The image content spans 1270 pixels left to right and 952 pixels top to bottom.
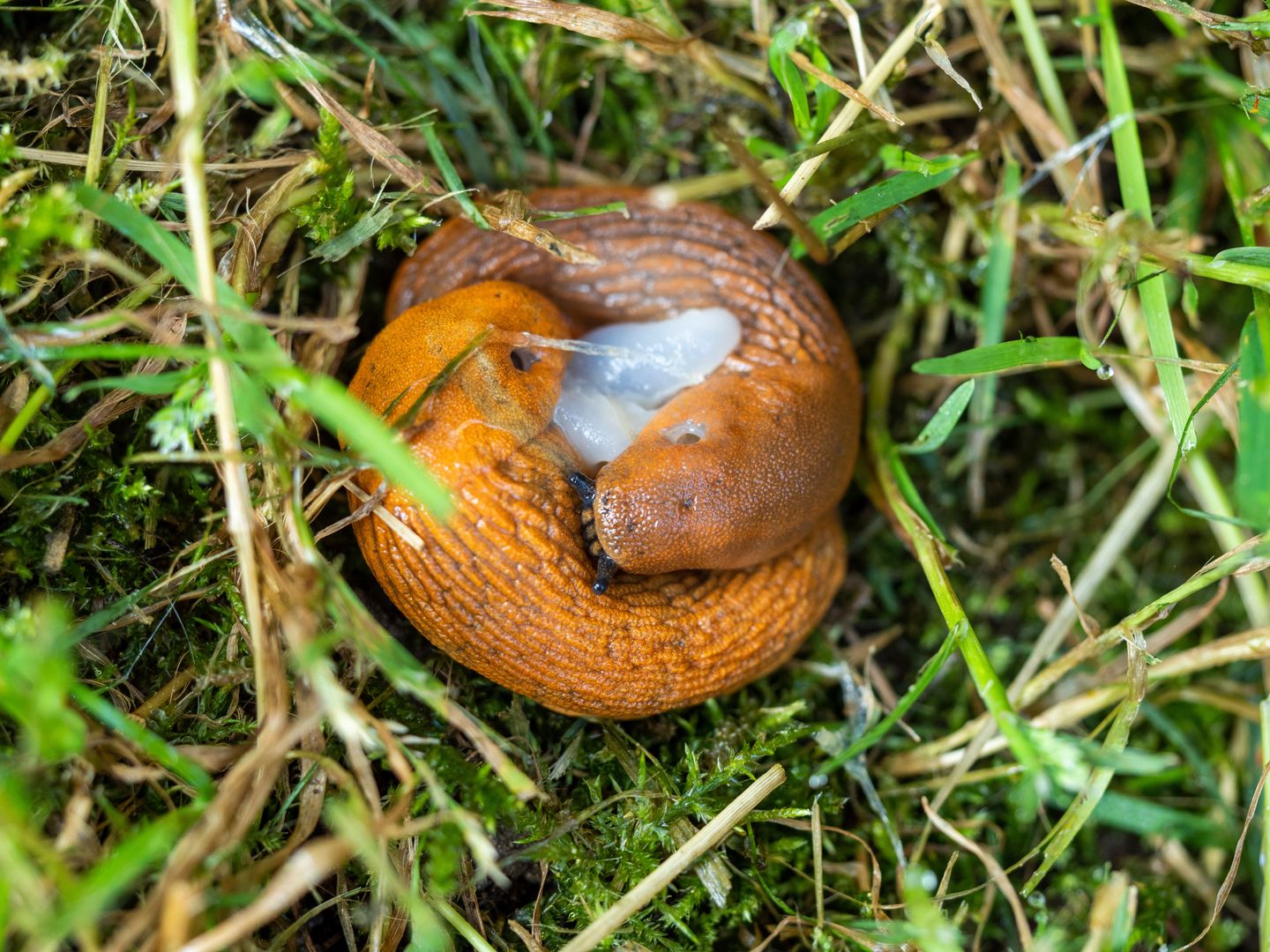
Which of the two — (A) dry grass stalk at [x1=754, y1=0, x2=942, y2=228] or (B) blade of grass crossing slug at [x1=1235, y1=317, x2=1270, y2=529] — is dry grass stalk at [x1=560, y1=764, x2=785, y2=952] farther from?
(A) dry grass stalk at [x1=754, y1=0, x2=942, y2=228]

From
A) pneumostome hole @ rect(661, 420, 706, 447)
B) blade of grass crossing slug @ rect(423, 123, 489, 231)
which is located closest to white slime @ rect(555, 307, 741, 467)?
pneumostome hole @ rect(661, 420, 706, 447)

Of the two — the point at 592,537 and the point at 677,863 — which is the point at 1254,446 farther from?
the point at 677,863

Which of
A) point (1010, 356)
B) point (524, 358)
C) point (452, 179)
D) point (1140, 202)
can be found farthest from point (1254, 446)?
point (452, 179)

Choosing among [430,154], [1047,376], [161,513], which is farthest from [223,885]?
[1047,376]

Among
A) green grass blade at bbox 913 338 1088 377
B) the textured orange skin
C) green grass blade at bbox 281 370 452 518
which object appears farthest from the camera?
green grass blade at bbox 913 338 1088 377

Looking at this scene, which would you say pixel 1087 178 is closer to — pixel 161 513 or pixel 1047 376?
pixel 1047 376

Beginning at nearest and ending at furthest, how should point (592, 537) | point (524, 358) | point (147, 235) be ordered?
point (147, 235) → point (592, 537) → point (524, 358)

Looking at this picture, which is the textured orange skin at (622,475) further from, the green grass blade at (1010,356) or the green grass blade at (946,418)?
the green grass blade at (1010,356)

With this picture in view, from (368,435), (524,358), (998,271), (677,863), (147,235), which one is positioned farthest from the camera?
(998,271)
